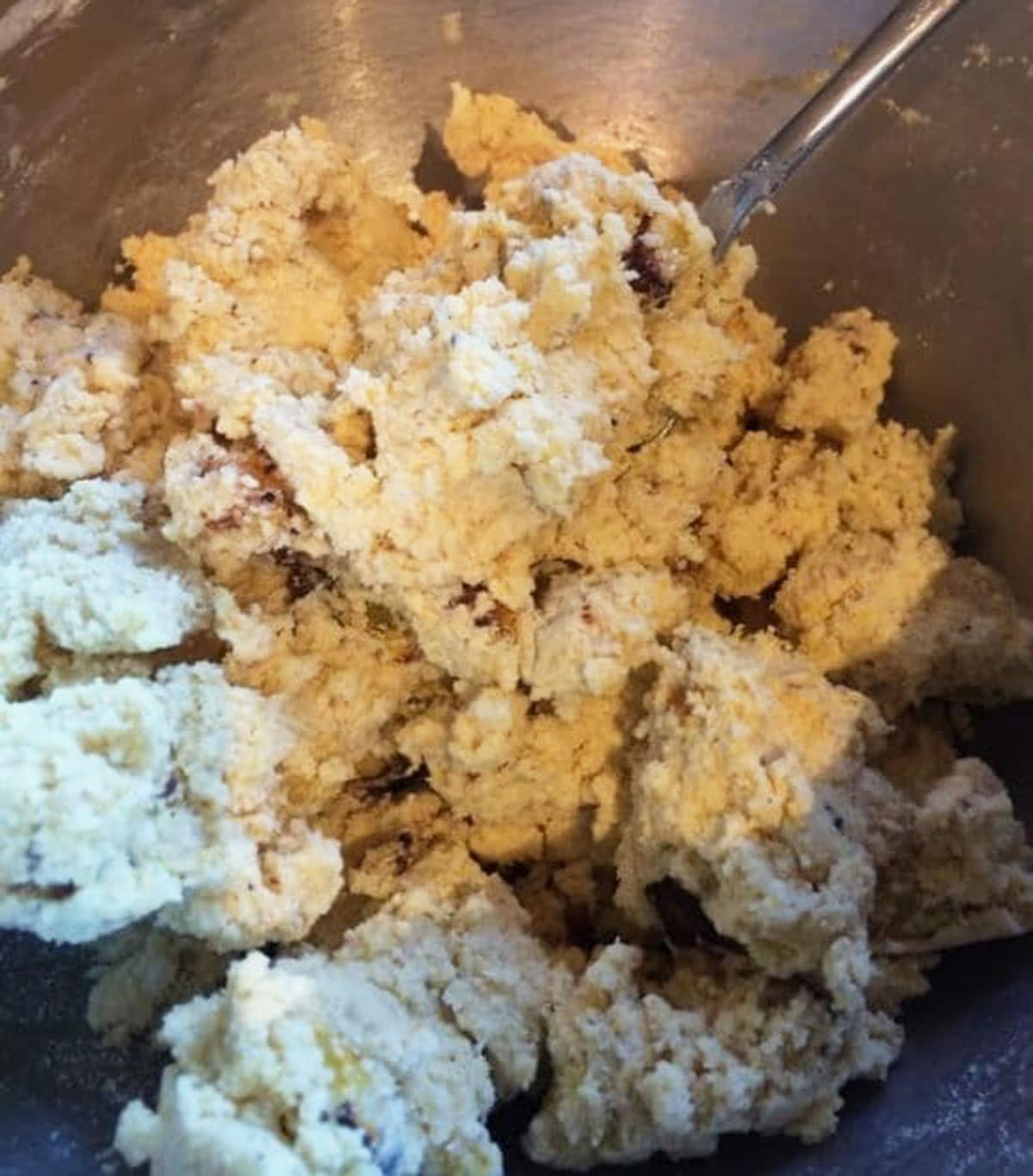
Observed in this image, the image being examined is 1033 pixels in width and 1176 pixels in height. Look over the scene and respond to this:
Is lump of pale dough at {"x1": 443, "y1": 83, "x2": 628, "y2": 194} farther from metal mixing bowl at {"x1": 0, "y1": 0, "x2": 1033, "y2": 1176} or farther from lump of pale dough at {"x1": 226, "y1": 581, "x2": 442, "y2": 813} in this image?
lump of pale dough at {"x1": 226, "y1": 581, "x2": 442, "y2": 813}

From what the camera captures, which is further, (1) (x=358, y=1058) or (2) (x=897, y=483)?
(2) (x=897, y=483)

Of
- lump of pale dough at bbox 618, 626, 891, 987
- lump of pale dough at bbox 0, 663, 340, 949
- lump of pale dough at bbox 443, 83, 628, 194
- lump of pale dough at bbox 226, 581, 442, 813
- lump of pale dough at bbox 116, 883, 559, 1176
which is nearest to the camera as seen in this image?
lump of pale dough at bbox 116, 883, 559, 1176

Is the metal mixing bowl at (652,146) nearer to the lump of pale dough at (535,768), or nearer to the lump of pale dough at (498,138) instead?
the lump of pale dough at (498,138)

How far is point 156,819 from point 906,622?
1039mm

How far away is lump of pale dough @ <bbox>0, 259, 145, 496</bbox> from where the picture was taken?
5.66 ft

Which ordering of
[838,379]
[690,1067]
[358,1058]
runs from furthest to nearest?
1. [838,379]
2. [690,1067]
3. [358,1058]

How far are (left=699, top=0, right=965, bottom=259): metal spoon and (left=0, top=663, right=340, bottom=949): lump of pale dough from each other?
→ 0.97 m

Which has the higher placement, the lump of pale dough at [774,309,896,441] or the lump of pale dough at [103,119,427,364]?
the lump of pale dough at [103,119,427,364]

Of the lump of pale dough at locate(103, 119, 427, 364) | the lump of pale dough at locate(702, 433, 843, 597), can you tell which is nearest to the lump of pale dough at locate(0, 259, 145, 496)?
the lump of pale dough at locate(103, 119, 427, 364)

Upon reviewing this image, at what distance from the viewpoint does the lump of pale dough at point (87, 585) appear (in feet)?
4.92

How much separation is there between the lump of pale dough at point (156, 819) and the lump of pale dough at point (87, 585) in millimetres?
66

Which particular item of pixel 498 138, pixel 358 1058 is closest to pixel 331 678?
pixel 358 1058

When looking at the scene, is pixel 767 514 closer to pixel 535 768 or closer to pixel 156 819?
pixel 535 768

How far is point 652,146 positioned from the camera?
2.09 meters
